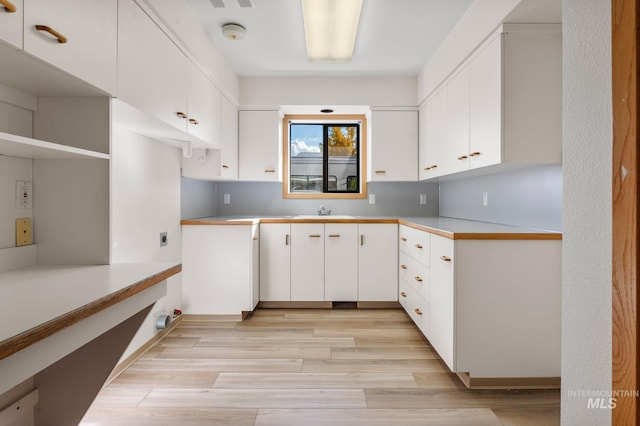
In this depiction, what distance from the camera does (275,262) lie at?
3.14 metres

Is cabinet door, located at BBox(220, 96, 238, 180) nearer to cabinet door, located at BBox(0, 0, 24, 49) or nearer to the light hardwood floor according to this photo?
the light hardwood floor

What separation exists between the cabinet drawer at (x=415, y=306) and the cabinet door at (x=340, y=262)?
1.45ft

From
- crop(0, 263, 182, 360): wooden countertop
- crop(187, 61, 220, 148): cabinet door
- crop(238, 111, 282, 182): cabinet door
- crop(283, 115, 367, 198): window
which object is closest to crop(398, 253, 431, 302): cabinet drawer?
crop(283, 115, 367, 198): window

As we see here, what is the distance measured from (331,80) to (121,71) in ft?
7.29

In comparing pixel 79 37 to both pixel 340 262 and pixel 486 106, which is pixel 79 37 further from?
pixel 340 262

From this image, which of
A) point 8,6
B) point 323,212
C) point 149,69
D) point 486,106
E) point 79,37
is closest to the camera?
point 8,6

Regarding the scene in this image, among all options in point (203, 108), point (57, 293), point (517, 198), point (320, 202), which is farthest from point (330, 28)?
point (57, 293)

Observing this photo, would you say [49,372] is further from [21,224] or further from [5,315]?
[5,315]

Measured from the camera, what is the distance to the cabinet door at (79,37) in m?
1.02

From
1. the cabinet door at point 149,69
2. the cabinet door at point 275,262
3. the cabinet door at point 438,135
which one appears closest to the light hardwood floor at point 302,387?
the cabinet door at point 275,262

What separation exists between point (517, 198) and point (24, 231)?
2665 mm

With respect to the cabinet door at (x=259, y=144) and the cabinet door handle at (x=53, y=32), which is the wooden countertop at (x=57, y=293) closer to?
the cabinet door handle at (x=53, y=32)

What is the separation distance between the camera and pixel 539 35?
1805 mm

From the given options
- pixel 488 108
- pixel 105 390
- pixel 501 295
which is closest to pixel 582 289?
pixel 501 295
